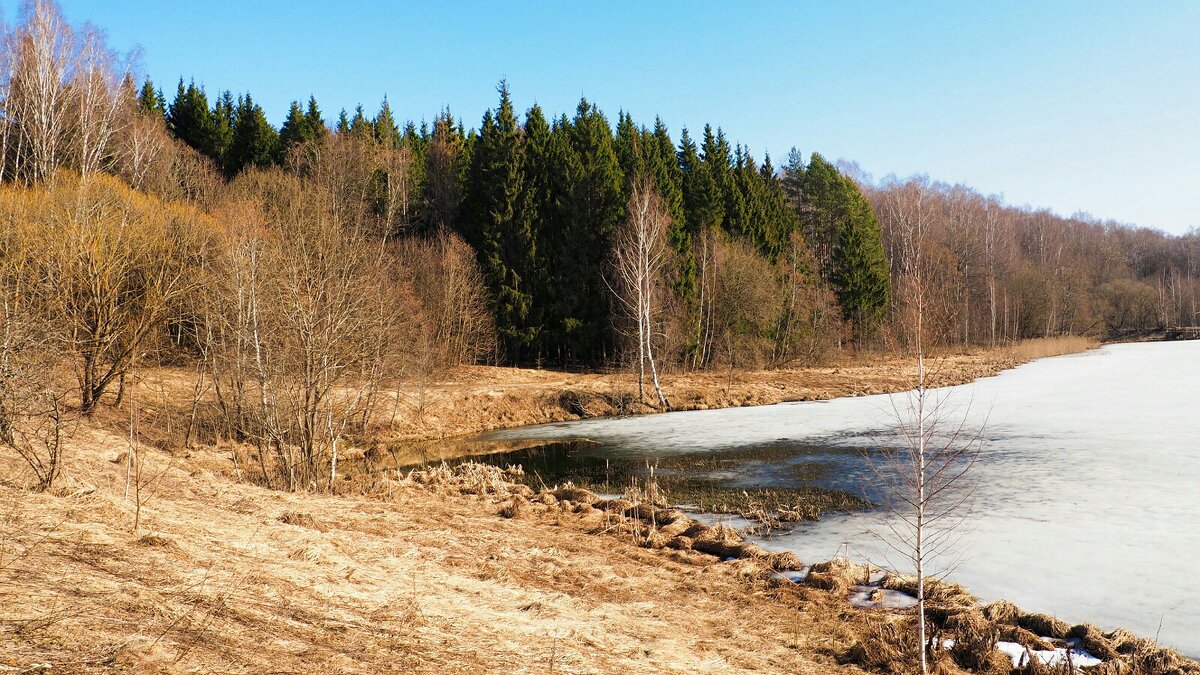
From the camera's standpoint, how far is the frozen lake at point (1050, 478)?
28.0ft

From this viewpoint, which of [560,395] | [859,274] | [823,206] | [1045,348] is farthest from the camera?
[823,206]

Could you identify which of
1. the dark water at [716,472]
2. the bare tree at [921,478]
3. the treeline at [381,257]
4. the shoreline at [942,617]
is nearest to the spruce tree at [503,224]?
the treeline at [381,257]

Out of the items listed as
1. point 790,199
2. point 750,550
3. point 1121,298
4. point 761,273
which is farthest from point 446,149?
point 1121,298

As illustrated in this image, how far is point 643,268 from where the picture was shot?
33.4 meters

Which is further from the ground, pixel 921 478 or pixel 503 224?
pixel 503 224

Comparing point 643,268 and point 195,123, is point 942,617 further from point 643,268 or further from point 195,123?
point 195,123

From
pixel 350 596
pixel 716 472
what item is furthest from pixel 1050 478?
pixel 350 596

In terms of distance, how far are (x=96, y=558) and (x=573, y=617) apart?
14.3 feet

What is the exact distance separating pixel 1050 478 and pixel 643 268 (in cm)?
2111

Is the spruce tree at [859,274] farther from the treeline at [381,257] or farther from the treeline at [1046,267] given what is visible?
the treeline at [1046,267]

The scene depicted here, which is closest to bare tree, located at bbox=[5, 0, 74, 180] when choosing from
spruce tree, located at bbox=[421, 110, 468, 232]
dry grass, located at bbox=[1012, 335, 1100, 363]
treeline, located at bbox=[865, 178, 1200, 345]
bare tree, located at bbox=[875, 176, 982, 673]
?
spruce tree, located at bbox=[421, 110, 468, 232]

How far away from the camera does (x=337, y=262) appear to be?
16.7 meters

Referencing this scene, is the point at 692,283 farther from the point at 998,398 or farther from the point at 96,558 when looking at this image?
the point at 96,558

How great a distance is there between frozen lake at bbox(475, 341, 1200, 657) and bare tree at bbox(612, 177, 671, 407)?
4197 millimetres
